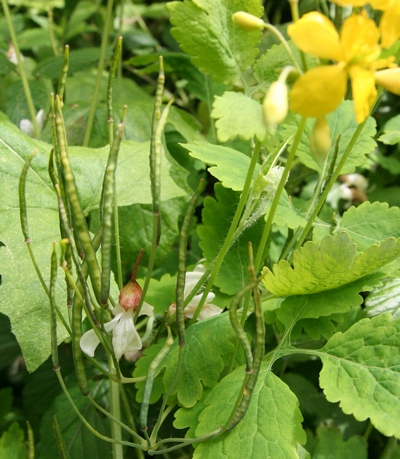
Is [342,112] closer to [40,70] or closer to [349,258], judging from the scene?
[349,258]

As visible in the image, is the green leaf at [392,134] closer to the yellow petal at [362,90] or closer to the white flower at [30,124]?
the yellow petal at [362,90]

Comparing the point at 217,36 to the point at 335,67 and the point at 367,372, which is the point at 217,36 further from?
the point at 367,372

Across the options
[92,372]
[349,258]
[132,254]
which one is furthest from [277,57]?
[92,372]

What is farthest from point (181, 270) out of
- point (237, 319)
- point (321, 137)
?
point (321, 137)

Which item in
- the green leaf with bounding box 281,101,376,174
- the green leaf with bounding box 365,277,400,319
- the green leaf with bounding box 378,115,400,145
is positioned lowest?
the green leaf with bounding box 365,277,400,319

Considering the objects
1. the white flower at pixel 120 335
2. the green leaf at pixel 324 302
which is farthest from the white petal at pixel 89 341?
the green leaf at pixel 324 302

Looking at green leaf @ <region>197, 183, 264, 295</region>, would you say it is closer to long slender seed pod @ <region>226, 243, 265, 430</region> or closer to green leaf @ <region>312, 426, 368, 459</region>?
long slender seed pod @ <region>226, 243, 265, 430</region>

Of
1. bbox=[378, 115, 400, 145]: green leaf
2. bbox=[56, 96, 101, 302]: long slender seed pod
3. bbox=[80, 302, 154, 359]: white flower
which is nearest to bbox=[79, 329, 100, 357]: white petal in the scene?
bbox=[80, 302, 154, 359]: white flower
